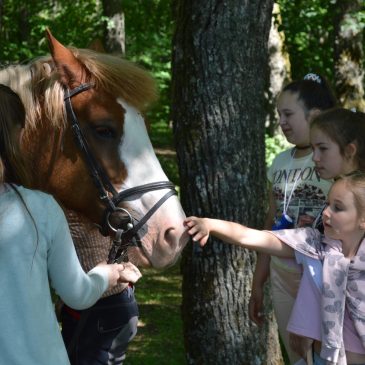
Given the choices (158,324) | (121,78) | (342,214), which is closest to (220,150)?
(121,78)

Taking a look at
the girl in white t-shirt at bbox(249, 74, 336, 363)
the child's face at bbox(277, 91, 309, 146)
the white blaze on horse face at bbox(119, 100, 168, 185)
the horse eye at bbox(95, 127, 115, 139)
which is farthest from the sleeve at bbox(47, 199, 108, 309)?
the child's face at bbox(277, 91, 309, 146)

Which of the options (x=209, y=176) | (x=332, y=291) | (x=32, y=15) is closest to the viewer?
(x=332, y=291)

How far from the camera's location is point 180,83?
4.15 meters

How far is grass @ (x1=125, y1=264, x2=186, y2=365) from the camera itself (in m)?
6.17

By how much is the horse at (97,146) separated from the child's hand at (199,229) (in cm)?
8

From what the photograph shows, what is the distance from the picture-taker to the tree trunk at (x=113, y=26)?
16531mm

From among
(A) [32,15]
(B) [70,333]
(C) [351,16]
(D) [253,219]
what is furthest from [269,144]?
(A) [32,15]

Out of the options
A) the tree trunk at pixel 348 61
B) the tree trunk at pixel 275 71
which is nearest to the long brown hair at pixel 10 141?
the tree trunk at pixel 348 61

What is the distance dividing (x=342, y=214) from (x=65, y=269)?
3.60 feet

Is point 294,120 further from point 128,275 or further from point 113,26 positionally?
point 113,26

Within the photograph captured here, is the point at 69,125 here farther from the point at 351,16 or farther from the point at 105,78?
the point at 351,16

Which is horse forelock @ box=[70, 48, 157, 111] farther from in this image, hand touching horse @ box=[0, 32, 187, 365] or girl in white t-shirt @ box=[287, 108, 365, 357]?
girl in white t-shirt @ box=[287, 108, 365, 357]

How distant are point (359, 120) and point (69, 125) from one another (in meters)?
1.18

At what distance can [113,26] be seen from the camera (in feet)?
54.7
